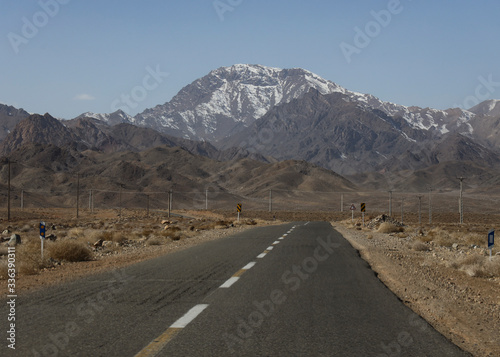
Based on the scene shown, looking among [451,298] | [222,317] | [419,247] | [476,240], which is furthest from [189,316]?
[476,240]

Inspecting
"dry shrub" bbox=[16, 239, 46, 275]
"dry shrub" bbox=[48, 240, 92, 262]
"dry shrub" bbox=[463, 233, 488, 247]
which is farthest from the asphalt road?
"dry shrub" bbox=[463, 233, 488, 247]

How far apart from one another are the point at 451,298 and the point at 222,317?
15.6 feet

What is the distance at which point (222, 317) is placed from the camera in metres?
7.61

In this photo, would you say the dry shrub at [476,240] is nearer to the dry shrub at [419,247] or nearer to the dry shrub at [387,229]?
the dry shrub at [419,247]

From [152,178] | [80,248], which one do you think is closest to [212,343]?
[80,248]

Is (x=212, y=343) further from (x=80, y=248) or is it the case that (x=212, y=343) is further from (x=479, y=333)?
(x=80, y=248)

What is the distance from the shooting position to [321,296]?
945cm

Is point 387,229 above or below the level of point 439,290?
below

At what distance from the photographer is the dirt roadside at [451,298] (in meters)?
7.07

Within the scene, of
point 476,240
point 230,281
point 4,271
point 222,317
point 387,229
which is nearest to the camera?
point 222,317

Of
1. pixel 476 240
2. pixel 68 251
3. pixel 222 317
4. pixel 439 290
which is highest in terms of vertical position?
pixel 222 317

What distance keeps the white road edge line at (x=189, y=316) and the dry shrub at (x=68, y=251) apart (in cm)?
972

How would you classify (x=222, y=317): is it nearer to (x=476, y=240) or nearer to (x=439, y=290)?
(x=439, y=290)

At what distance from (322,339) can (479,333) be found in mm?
2350
